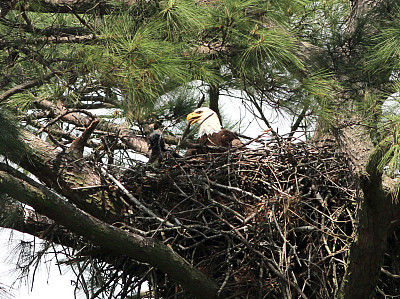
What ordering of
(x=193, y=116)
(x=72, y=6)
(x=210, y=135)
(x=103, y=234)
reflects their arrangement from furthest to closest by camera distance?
(x=193, y=116) → (x=210, y=135) → (x=72, y=6) → (x=103, y=234)

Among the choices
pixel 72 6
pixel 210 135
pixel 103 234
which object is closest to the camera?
pixel 103 234

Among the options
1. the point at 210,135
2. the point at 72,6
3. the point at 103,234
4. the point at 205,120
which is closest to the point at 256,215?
the point at 103,234

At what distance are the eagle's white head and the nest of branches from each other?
75 centimetres

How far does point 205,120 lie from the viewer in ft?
16.8

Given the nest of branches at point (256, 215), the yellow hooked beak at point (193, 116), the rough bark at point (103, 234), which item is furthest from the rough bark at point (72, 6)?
the yellow hooked beak at point (193, 116)

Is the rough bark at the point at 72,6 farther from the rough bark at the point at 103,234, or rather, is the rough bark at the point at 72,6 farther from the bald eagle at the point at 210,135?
the rough bark at the point at 103,234

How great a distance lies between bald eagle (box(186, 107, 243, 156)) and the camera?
4.63 meters

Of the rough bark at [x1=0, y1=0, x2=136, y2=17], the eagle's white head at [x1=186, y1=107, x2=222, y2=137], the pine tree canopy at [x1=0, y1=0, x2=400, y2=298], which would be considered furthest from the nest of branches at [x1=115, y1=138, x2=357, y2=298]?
the rough bark at [x1=0, y1=0, x2=136, y2=17]

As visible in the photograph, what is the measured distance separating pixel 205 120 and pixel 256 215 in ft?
4.96

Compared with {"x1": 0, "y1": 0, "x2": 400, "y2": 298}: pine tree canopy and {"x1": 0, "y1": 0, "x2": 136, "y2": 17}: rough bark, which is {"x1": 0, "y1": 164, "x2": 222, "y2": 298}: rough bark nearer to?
{"x1": 0, "y1": 0, "x2": 400, "y2": 298}: pine tree canopy

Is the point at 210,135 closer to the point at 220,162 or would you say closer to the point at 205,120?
the point at 205,120

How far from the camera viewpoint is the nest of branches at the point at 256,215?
145 inches

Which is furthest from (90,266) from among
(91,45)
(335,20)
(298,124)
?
(335,20)

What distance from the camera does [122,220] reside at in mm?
3973
